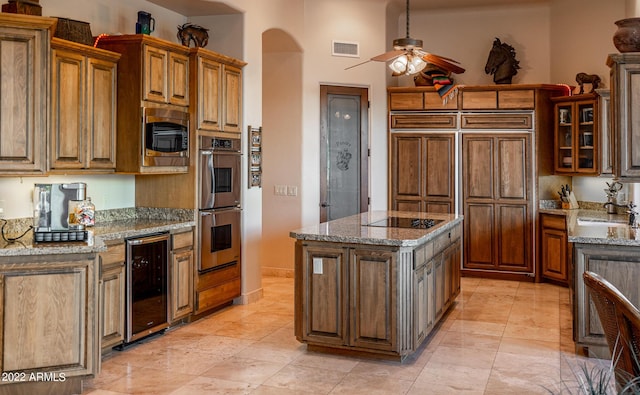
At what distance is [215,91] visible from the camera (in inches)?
222

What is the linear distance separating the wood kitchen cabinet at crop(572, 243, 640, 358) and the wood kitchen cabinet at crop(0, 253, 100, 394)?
342cm

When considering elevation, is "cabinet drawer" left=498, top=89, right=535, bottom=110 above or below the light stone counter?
above

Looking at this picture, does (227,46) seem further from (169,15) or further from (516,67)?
(516,67)

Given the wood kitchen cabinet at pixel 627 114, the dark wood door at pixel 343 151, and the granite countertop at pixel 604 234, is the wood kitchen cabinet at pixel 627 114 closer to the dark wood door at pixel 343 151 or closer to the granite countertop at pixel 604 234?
the granite countertop at pixel 604 234

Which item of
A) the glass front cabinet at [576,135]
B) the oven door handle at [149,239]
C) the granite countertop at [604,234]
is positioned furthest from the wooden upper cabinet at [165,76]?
the glass front cabinet at [576,135]

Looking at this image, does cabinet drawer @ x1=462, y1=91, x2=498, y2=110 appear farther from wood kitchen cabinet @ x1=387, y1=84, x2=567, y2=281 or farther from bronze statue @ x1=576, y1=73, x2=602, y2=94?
bronze statue @ x1=576, y1=73, x2=602, y2=94

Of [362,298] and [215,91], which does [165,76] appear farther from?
[362,298]

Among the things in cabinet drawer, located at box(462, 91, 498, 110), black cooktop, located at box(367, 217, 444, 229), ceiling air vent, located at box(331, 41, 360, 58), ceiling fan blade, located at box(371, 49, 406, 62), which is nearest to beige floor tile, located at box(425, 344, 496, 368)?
black cooktop, located at box(367, 217, 444, 229)

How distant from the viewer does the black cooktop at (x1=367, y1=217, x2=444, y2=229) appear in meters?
4.96

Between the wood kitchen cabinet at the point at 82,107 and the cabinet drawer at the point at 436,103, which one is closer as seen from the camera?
the wood kitchen cabinet at the point at 82,107

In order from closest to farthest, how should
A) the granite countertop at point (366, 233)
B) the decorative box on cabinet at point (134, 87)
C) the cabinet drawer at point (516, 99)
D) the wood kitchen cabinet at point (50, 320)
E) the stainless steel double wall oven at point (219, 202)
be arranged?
the wood kitchen cabinet at point (50, 320) → the granite countertop at point (366, 233) → the decorative box on cabinet at point (134, 87) → the stainless steel double wall oven at point (219, 202) → the cabinet drawer at point (516, 99)

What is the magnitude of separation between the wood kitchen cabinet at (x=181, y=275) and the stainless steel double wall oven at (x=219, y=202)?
0.16m

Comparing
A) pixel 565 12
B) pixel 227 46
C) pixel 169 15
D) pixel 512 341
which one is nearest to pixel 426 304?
pixel 512 341

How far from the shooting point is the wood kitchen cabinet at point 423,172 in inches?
305
